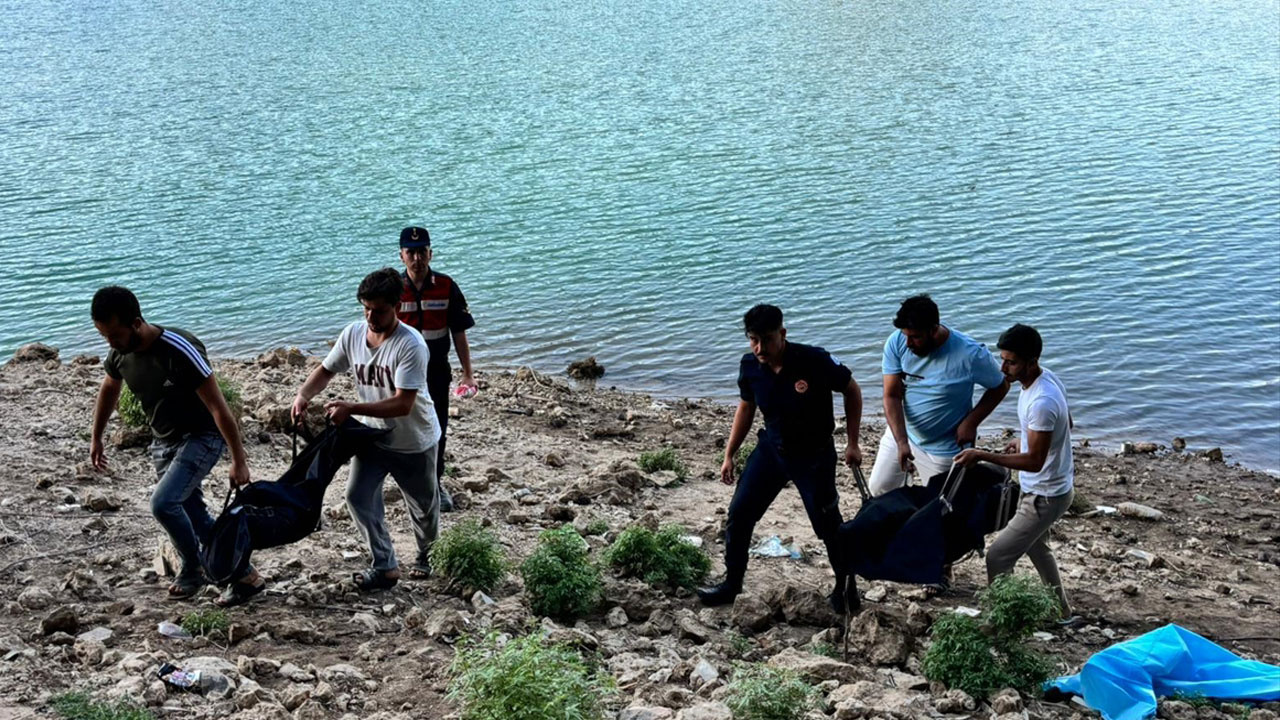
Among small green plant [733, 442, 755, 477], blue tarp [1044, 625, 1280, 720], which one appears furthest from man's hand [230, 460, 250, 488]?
small green plant [733, 442, 755, 477]

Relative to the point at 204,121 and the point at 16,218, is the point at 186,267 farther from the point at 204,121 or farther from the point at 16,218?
the point at 204,121

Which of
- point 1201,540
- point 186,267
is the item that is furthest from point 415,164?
point 1201,540

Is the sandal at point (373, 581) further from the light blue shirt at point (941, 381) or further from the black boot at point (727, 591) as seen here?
the light blue shirt at point (941, 381)

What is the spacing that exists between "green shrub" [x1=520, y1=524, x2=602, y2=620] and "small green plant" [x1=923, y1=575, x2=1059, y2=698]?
7.14 ft

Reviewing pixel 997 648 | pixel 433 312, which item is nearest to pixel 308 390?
pixel 433 312

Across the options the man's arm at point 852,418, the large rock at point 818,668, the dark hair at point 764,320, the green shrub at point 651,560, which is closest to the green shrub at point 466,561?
the green shrub at point 651,560

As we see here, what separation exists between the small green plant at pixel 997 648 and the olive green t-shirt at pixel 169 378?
4487 mm

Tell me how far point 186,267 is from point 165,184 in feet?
18.8

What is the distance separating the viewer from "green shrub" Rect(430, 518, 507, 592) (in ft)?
26.8

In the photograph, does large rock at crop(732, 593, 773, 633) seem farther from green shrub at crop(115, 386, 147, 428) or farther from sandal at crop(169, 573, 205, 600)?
green shrub at crop(115, 386, 147, 428)

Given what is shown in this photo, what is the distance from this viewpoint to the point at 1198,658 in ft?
24.7

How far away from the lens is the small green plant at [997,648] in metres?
6.88

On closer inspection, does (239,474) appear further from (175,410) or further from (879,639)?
(879,639)

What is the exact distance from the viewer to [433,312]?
30.9 feet
